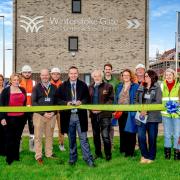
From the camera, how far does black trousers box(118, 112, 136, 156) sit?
1010 centimetres

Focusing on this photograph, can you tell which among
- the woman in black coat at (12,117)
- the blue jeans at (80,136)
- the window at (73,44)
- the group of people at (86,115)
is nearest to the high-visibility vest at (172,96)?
the group of people at (86,115)

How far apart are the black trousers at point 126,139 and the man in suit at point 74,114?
4.67 ft

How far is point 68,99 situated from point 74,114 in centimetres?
35

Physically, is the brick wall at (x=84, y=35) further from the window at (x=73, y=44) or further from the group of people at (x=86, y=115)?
the group of people at (x=86, y=115)

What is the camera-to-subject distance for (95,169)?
8641 millimetres

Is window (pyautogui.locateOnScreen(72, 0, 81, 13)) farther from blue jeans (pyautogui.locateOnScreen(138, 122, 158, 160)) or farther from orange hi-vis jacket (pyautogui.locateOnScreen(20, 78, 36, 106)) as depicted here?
blue jeans (pyautogui.locateOnScreen(138, 122, 158, 160))

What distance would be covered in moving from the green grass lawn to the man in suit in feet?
1.13

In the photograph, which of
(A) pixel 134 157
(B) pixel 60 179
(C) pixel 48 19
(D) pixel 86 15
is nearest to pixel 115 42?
Result: (D) pixel 86 15

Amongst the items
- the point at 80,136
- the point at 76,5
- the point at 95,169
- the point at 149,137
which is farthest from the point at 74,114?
the point at 76,5

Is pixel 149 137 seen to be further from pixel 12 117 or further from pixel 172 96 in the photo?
pixel 12 117

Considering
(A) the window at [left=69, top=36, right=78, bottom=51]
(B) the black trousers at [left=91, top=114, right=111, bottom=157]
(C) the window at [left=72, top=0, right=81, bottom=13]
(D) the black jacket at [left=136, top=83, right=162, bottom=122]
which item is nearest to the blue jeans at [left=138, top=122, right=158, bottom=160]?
(D) the black jacket at [left=136, top=83, right=162, bottom=122]

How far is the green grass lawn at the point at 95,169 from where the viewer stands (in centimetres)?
803

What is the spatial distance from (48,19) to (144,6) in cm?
744

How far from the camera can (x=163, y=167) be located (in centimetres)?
879
